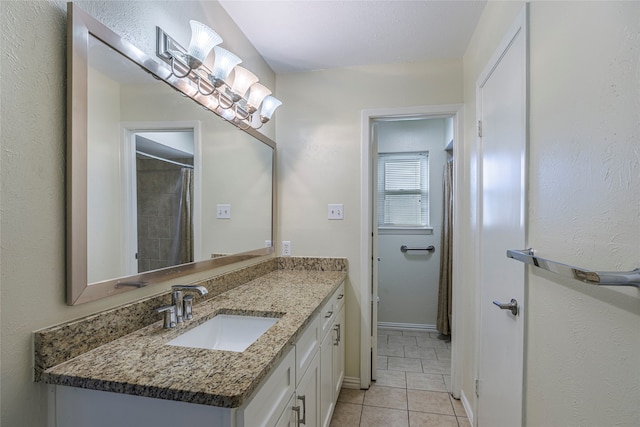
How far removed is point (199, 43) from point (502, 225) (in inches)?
63.1

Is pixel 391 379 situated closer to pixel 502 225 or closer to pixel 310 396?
pixel 310 396

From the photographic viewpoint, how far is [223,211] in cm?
172

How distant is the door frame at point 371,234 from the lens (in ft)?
7.09

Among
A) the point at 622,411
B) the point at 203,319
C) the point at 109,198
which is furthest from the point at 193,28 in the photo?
the point at 622,411

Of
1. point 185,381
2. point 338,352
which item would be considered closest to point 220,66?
point 185,381

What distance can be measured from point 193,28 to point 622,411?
6.13 ft

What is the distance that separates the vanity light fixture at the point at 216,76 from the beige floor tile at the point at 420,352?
245 cm

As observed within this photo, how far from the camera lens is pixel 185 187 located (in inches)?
55.8

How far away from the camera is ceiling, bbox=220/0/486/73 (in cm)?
165

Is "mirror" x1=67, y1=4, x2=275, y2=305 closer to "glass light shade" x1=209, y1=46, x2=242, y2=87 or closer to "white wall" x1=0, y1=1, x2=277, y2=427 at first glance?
"white wall" x1=0, y1=1, x2=277, y2=427

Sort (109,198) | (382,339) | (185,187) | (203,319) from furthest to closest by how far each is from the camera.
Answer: (382,339) → (185,187) → (203,319) → (109,198)

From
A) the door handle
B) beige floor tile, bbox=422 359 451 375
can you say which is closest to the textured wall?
the door handle

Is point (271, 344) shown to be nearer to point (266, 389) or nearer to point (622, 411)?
point (266, 389)

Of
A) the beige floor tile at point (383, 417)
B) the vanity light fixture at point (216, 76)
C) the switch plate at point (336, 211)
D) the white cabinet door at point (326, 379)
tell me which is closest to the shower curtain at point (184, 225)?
the vanity light fixture at point (216, 76)
